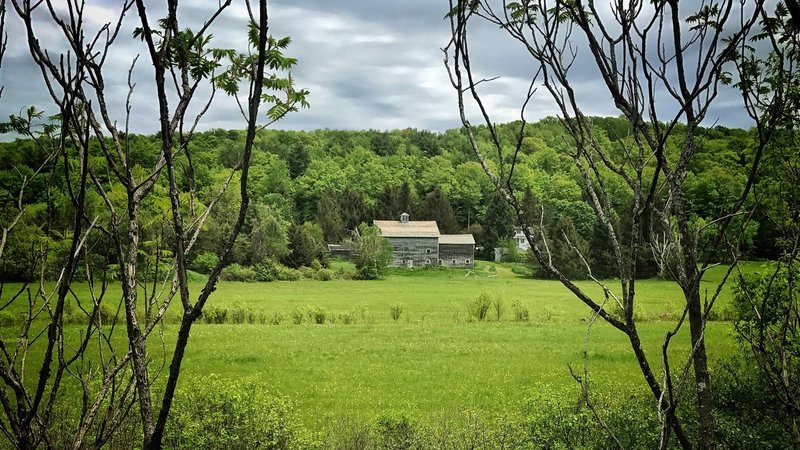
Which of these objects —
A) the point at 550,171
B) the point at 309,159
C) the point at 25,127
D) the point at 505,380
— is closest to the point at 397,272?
the point at 550,171

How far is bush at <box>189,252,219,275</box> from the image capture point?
26438mm

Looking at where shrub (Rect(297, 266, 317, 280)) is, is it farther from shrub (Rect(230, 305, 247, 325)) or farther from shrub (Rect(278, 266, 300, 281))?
shrub (Rect(230, 305, 247, 325))

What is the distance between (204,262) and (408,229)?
1634 centimetres

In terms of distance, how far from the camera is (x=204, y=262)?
89.2 ft

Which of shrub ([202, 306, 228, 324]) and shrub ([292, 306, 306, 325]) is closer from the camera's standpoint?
shrub ([202, 306, 228, 324])

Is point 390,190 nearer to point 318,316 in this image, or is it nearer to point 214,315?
point 318,316

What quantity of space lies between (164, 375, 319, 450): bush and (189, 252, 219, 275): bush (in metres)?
22.5

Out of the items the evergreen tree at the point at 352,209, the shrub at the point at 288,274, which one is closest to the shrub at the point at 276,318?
the shrub at the point at 288,274

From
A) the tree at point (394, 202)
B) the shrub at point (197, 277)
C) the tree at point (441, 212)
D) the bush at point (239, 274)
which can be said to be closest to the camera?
the shrub at point (197, 277)

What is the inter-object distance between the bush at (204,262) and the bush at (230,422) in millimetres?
22478

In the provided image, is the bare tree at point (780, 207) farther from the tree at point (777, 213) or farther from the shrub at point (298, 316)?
the shrub at point (298, 316)

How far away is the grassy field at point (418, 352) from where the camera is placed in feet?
31.4

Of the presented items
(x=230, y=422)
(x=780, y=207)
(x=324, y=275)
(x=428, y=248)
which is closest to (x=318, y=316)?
(x=230, y=422)

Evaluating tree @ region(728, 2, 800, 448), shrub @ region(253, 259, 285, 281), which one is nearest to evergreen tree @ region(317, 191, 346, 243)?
shrub @ region(253, 259, 285, 281)
